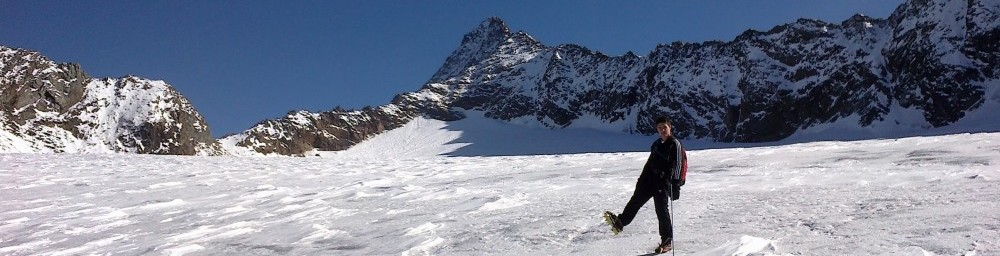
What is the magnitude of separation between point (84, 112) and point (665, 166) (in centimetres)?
14516

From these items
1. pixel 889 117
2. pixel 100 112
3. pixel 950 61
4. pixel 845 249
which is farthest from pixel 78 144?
pixel 950 61

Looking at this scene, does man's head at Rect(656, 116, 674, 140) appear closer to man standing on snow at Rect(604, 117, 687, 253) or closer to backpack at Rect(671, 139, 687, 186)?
man standing on snow at Rect(604, 117, 687, 253)

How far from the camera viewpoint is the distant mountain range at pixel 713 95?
327ft

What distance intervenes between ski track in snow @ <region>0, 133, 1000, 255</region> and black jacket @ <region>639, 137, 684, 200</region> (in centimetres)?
75

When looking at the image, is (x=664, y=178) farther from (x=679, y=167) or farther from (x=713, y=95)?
(x=713, y=95)

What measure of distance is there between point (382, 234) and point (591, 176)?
884 cm

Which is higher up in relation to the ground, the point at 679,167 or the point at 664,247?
the point at 679,167

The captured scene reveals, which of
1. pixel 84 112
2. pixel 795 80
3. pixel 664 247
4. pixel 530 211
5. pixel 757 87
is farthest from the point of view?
pixel 757 87

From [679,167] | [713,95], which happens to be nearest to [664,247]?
[679,167]

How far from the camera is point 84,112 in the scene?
124125 millimetres

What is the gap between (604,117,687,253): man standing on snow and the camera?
7172mm

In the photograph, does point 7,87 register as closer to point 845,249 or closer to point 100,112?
point 100,112

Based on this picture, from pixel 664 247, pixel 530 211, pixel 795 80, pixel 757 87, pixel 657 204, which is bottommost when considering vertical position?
pixel 664 247

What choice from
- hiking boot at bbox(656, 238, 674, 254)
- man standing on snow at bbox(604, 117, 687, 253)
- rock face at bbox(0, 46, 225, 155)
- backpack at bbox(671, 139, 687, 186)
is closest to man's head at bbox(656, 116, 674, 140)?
man standing on snow at bbox(604, 117, 687, 253)
